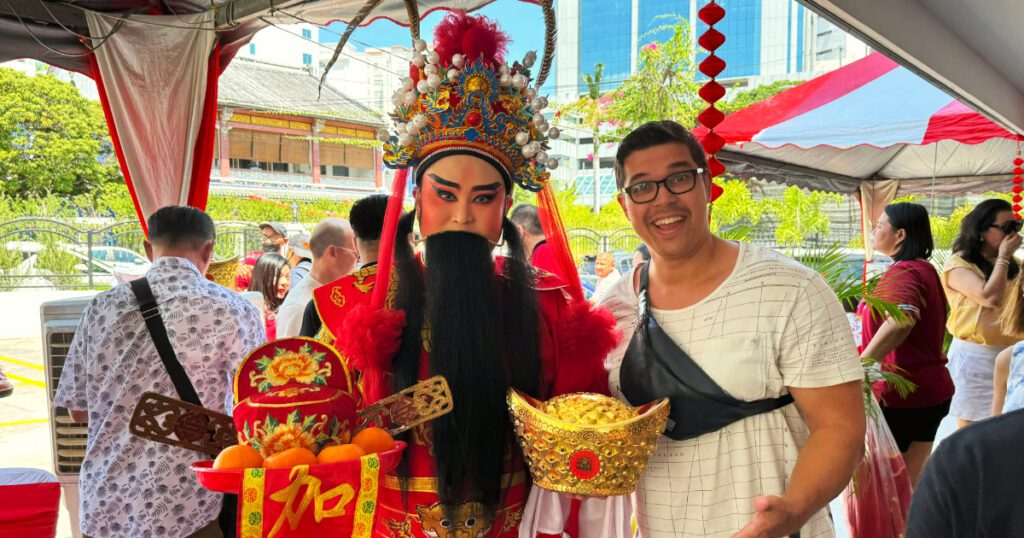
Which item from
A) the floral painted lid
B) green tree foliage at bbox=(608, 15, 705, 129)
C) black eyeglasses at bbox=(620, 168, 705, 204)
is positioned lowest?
the floral painted lid

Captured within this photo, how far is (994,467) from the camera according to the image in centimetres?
58

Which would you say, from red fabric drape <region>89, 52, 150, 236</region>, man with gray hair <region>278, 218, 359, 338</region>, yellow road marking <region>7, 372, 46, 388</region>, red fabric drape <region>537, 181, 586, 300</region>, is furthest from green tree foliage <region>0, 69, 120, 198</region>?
red fabric drape <region>537, 181, 586, 300</region>

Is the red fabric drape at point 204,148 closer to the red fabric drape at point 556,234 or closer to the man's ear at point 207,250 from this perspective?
the man's ear at point 207,250

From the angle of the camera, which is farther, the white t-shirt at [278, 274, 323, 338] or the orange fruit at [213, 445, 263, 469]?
the white t-shirt at [278, 274, 323, 338]

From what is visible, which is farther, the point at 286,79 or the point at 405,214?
the point at 286,79

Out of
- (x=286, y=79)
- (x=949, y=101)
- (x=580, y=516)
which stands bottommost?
(x=580, y=516)

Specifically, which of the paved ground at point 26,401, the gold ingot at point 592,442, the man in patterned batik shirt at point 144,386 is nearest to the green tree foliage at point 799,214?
the paved ground at point 26,401

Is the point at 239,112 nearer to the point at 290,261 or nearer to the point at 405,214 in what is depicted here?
the point at 290,261

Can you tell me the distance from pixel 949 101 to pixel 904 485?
388cm

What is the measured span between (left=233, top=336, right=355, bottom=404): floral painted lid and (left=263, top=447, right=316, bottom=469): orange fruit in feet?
0.54

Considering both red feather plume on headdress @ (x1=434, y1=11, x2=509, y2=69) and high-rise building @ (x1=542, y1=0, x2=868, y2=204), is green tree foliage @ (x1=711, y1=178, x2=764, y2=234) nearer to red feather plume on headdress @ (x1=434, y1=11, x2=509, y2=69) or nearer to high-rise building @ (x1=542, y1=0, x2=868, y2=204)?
red feather plume on headdress @ (x1=434, y1=11, x2=509, y2=69)

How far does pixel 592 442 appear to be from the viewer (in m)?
1.31

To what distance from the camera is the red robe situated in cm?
163

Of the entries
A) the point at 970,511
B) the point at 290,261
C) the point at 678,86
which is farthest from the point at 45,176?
the point at 970,511
